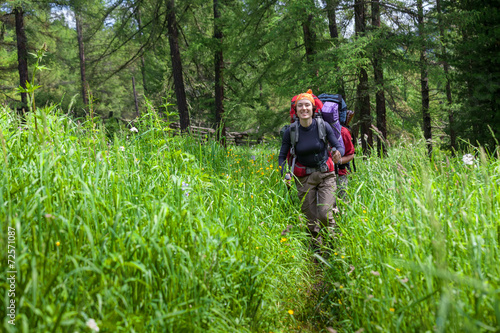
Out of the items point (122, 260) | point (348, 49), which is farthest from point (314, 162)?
point (348, 49)

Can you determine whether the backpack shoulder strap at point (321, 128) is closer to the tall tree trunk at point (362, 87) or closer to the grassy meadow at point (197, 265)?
the grassy meadow at point (197, 265)

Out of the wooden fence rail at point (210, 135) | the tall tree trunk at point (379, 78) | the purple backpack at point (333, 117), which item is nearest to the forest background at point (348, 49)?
the tall tree trunk at point (379, 78)

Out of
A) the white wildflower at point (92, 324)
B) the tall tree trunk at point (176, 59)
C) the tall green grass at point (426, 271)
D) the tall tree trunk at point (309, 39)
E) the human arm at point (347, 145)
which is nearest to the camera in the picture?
the white wildflower at point (92, 324)

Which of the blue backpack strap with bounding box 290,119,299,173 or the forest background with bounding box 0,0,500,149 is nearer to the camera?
the blue backpack strap with bounding box 290,119,299,173

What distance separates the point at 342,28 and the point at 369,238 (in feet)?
27.9

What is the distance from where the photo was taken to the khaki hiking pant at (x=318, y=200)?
386cm

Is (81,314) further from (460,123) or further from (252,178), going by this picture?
(460,123)

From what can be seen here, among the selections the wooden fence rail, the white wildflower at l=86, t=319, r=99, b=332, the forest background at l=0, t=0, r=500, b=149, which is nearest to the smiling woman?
the forest background at l=0, t=0, r=500, b=149

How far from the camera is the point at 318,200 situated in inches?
157

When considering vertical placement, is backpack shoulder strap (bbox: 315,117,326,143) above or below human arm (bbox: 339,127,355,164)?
above

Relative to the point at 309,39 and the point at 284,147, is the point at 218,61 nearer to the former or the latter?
the point at 309,39

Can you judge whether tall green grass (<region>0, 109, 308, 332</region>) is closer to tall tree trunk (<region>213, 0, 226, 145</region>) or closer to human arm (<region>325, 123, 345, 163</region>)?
human arm (<region>325, 123, 345, 163</region>)

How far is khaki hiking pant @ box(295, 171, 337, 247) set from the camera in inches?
152

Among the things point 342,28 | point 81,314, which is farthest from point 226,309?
point 342,28
